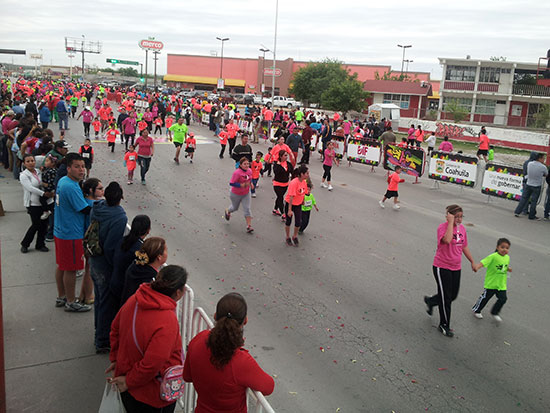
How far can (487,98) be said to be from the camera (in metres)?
49.0

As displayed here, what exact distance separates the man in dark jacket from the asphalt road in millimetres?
1772

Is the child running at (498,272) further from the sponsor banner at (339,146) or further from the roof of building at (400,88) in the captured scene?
the roof of building at (400,88)

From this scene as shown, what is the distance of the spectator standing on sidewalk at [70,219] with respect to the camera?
5719 millimetres

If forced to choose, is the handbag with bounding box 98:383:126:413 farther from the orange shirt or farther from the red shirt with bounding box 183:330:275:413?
the orange shirt

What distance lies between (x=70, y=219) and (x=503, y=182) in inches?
527

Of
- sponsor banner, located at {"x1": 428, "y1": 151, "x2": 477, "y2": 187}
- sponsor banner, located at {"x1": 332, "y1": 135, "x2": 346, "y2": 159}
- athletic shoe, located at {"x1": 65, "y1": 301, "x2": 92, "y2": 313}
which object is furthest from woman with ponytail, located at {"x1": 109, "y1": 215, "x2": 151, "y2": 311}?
sponsor banner, located at {"x1": 332, "y1": 135, "x2": 346, "y2": 159}

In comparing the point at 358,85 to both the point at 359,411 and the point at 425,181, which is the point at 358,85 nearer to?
the point at 425,181

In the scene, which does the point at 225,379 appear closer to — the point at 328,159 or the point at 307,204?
the point at 307,204

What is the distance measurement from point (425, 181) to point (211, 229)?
10.8 m

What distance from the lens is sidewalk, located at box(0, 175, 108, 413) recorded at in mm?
4453

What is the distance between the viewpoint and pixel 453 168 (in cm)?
1689

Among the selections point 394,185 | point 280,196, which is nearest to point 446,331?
point 280,196

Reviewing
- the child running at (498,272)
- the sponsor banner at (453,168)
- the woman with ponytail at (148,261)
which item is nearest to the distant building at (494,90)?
the sponsor banner at (453,168)

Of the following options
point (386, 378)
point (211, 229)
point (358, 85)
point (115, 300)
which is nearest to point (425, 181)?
point (211, 229)
